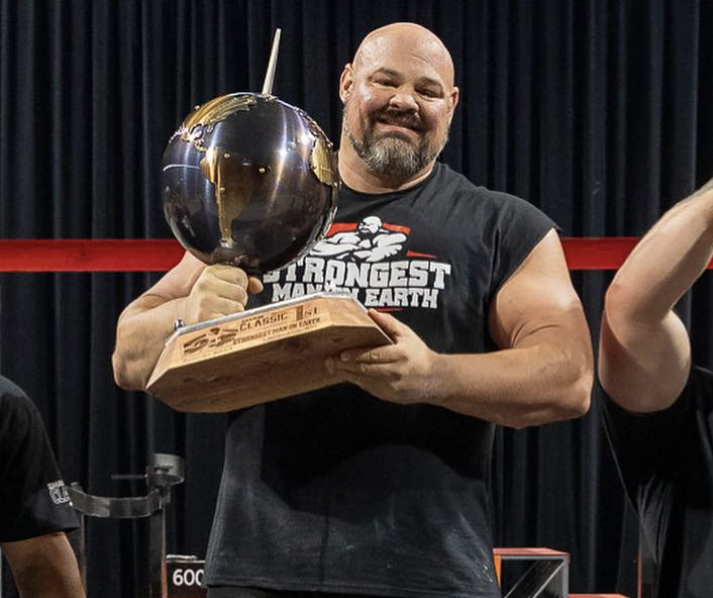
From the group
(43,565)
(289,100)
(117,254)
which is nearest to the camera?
(43,565)

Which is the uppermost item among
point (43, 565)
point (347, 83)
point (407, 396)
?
point (347, 83)

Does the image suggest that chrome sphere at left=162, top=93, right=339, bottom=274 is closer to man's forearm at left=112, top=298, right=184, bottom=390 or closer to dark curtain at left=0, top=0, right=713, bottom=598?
man's forearm at left=112, top=298, right=184, bottom=390

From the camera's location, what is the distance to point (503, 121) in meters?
4.51

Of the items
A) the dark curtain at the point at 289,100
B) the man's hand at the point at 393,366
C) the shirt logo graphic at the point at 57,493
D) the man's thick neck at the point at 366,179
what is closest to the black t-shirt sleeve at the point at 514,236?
the man's thick neck at the point at 366,179

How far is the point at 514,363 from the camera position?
1413mm

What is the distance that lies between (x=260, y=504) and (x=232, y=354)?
0.42 m

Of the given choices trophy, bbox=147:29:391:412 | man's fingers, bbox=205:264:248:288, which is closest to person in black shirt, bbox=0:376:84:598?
trophy, bbox=147:29:391:412

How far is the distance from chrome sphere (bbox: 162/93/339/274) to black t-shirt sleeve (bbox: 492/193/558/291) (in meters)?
0.35

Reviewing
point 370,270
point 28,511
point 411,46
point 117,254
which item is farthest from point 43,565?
point 117,254

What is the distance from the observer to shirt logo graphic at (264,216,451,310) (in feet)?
5.02

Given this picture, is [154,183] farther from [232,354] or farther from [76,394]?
[232,354]

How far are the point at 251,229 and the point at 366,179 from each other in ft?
1.40

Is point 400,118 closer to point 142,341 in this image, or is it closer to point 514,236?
point 514,236

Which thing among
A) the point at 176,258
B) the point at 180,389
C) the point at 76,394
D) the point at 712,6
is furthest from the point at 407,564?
the point at 712,6
